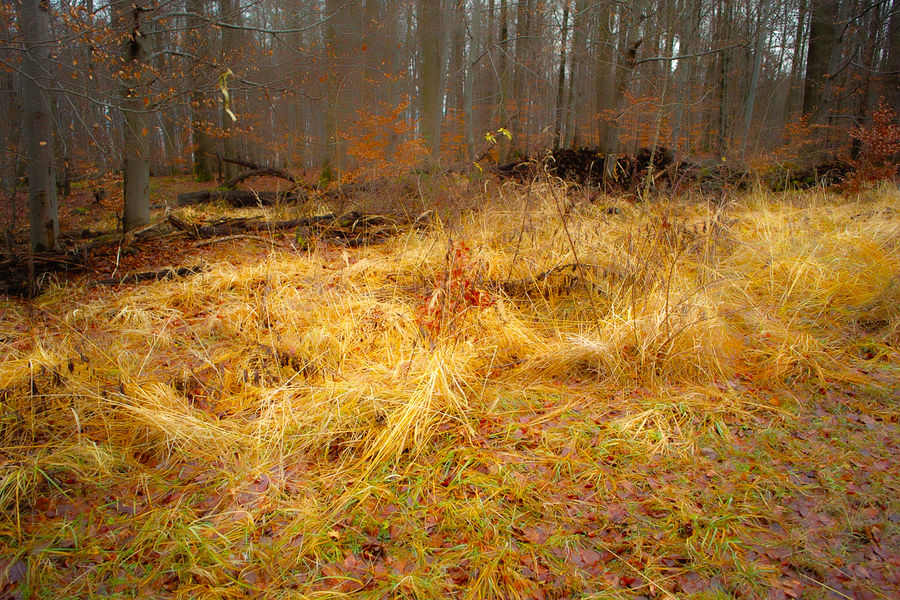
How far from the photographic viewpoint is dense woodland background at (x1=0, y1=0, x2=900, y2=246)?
222 inches

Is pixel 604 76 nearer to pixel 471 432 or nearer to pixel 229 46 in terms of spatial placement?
pixel 229 46

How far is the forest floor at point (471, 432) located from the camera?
6.48 feet

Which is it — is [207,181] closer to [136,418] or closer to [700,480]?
[136,418]

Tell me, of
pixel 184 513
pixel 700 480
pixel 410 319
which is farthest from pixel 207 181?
pixel 700 480

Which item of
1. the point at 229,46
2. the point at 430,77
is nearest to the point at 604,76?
the point at 430,77

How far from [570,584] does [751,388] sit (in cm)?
203

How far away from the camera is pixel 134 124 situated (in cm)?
667

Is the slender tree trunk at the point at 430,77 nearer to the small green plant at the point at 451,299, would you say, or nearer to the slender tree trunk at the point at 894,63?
the small green plant at the point at 451,299

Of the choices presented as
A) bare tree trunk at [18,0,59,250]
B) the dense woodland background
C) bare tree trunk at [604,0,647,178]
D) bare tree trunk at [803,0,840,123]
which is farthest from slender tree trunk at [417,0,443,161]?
bare tree trunk at [803,0,840,123]

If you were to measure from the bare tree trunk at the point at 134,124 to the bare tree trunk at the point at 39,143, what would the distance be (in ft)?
2.42

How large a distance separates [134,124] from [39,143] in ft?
4.45

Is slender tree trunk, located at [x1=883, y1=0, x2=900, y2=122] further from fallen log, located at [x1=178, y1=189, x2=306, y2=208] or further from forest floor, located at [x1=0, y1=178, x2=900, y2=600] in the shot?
fallen log, located at [x1=178, y1=189, x2=306, y2=208]

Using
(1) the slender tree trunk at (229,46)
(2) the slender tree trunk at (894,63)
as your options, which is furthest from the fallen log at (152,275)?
(2) the slender tree trunk at (894,63)

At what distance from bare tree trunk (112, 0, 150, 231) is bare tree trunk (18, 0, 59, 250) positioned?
74cm
